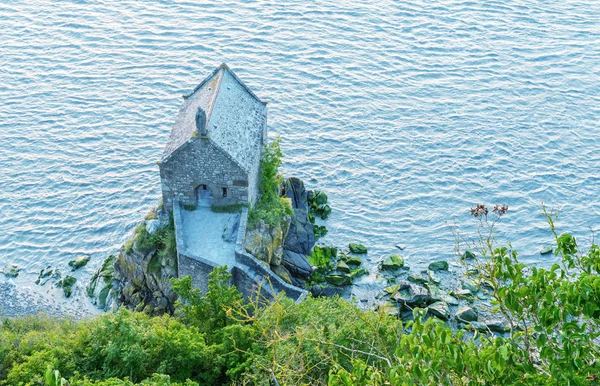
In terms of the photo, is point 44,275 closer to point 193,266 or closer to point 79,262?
point 79,262

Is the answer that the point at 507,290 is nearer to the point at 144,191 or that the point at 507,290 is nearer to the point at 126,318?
the point at 126,318

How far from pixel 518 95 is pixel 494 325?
2901 cm

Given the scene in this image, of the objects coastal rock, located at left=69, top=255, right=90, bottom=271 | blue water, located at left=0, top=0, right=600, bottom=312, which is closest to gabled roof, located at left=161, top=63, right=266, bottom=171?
blue water, located at left=0, top=0, right=600, bottom=312

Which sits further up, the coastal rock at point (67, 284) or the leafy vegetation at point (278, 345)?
the leafy vegetation at point (278, 345)

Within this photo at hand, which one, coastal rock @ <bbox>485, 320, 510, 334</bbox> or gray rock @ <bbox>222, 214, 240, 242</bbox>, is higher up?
gray rock @ <bbox>222, 214, 240, 242</bbox>

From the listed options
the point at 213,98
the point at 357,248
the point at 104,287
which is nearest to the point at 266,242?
the point at 213,98

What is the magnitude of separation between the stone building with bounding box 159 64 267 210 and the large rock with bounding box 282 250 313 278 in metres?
4.84

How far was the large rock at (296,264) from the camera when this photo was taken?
1854 inches

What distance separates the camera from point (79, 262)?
5025 centimetres

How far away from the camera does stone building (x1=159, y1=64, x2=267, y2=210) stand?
41.2 metres

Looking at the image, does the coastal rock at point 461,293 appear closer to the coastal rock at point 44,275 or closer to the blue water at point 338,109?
the blue water at point 338,109

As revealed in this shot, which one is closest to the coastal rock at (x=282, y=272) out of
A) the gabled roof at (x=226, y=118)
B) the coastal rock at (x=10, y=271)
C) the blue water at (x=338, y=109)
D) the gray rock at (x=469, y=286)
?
the gabled roof at (x=226, y=118)

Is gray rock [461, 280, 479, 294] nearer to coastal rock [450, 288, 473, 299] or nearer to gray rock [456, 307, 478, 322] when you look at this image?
coastal rock [450, 288, 473, 299]

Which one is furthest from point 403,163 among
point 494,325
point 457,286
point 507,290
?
point 507,290
